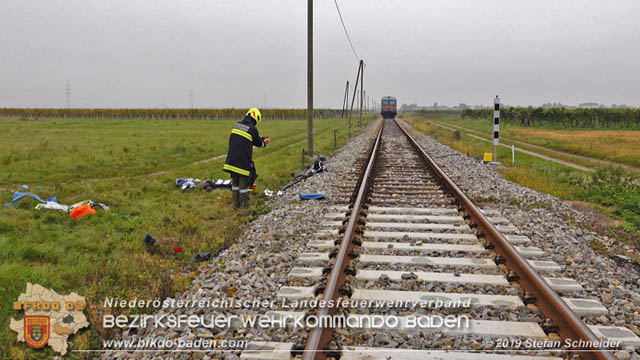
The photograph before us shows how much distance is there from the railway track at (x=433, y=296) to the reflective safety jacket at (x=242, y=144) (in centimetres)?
197

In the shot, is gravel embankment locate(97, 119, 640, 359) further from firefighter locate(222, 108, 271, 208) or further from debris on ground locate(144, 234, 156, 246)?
debris on ground locate(144, 234, 156, 246)

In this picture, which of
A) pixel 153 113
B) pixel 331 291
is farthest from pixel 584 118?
pixel 153 113

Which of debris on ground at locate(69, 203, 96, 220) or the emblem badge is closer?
the emblem badge

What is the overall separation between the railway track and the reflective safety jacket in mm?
1966

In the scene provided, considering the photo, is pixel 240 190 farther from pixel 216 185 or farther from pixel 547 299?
pixel 547 299

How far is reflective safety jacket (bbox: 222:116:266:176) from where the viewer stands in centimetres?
691

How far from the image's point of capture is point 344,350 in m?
2.78

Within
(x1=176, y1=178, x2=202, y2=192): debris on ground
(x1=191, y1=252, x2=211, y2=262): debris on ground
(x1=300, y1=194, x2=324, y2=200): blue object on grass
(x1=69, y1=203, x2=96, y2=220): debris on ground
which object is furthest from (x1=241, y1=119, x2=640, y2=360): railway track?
(x1=176, y1=178, x2=202, y2=192): debris on ground

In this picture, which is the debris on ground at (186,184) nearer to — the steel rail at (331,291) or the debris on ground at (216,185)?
the debris on ground at (216,185)

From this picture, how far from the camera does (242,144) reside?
6.95 metres

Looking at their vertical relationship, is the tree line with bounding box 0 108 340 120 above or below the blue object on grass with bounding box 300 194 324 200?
above

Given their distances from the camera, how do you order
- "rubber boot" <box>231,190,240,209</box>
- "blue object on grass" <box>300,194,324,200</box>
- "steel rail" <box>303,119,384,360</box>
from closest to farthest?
"steel rail" <box>303,119,384,360</box> → "rubber boot" <box>231,190,240,209</box> → "blue object on grass" <box>300,194,324,200</box>

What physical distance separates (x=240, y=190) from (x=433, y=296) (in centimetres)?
459

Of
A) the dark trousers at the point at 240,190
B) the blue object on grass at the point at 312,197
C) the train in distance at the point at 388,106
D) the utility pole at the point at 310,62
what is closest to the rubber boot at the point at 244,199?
the dark trousers at the point at 240,190
